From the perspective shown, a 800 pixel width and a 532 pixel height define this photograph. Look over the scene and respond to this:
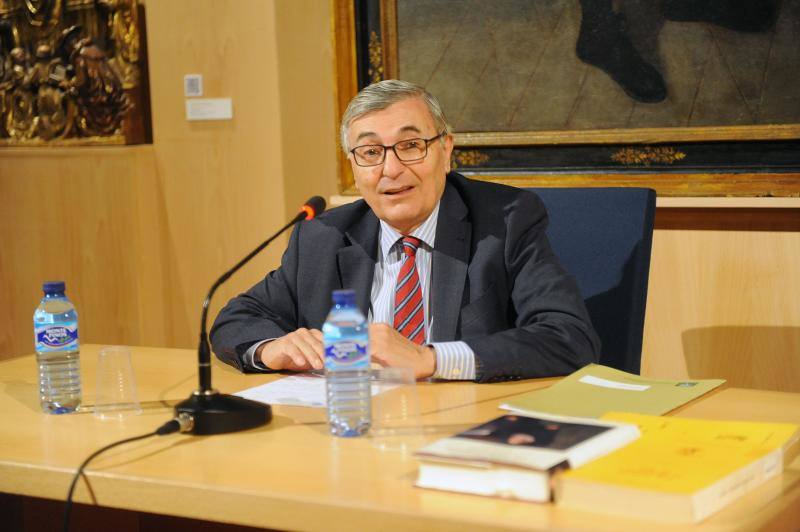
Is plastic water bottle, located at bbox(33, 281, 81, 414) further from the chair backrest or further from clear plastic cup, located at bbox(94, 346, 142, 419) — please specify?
the chair backrest

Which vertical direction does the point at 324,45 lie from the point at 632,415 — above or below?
above

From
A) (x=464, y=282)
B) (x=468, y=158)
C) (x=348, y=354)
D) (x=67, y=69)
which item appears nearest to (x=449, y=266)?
(x=464, y=282)

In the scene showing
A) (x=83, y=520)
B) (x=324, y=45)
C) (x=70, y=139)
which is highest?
(x=324, y=45)

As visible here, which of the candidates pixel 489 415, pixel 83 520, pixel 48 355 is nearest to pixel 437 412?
pixel 489 415

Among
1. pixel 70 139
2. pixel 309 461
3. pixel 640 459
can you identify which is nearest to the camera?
pixel 640 459

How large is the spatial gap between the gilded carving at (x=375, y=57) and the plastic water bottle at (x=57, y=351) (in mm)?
2392

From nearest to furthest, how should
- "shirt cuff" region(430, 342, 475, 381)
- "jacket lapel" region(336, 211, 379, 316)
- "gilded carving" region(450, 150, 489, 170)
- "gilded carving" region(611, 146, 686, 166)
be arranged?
"shirt cuff" region(430, 342, 475, 381)
"jacket lapel" region(336, 211, 379, 316)
"gilded carving" region(611, 146, 686, 166)
"gilded carving" region(450, 150, 489, 170)

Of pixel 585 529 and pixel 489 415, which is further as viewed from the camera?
pixel 489 415

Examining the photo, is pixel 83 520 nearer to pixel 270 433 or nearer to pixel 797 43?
pixel 270 433

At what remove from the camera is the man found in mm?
2162

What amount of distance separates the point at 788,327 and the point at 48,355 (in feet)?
8.09

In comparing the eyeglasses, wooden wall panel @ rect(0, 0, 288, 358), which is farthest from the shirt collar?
wooden wall panel @ rect(0, 0, 288, 358)

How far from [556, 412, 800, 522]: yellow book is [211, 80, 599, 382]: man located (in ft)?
2.24

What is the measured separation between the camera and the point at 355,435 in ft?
5.06
